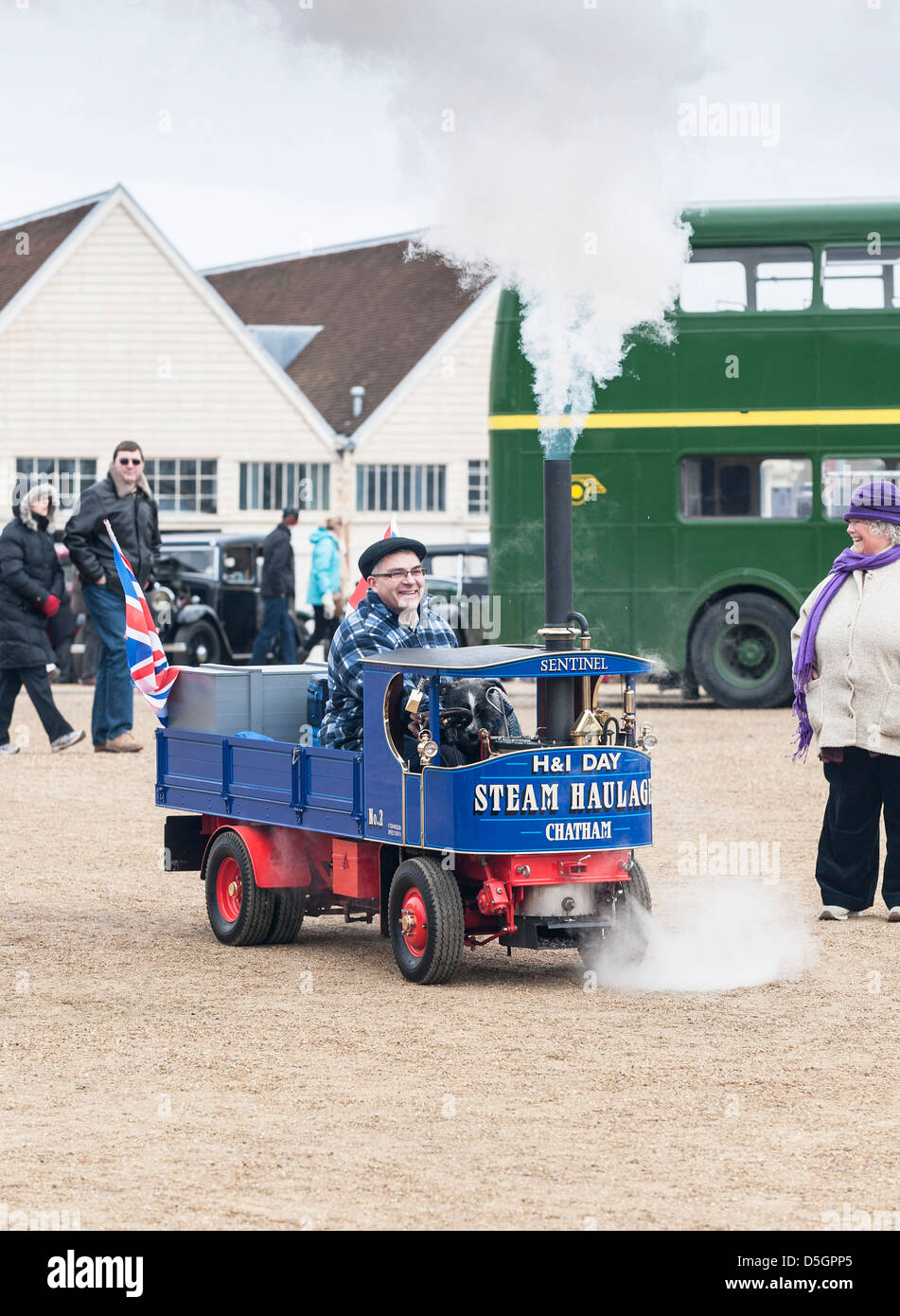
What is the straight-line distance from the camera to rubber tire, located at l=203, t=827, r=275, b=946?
9031mm

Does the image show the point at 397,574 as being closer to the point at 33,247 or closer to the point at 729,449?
the point at 729,449

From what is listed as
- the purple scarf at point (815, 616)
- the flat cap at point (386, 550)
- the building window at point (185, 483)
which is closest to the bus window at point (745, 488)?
the purple scarf at point (815, 616)

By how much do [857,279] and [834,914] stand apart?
12.5m

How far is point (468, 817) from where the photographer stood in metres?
7.89

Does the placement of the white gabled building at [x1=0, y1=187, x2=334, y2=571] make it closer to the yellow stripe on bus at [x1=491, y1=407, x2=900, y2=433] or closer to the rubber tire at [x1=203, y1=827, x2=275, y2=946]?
the yellow stripe on bus at [x1=491, y1=407, x2=900, y2=433]

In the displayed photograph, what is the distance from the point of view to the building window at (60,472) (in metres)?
43.4

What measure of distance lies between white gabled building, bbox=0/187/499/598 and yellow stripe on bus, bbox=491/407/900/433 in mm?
22930

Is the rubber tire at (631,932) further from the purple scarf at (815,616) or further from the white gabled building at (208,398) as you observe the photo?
the white gabled building at (208,398)

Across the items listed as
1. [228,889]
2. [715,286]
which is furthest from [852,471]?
[228,889]

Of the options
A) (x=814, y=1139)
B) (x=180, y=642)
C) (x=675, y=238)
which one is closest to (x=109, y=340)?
(x=180, y=642)

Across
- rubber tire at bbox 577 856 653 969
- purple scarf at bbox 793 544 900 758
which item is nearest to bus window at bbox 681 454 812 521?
purple scarf at bbox 793 544 900 758
